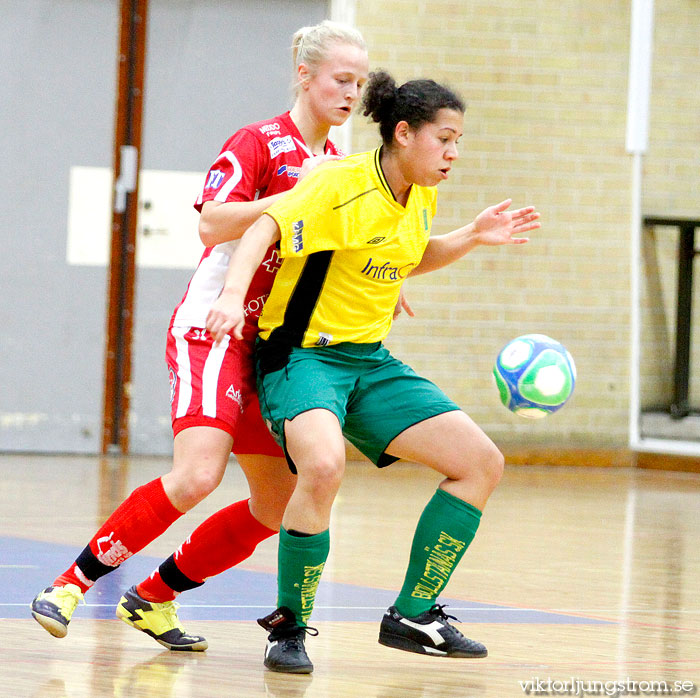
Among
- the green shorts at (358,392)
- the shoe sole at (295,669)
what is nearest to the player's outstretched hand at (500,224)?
the green shorts at (358,392)

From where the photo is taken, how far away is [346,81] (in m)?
3.41

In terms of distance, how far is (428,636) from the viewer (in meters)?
3.17

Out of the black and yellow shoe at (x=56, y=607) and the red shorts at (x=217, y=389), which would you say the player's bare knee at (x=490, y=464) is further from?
the black and yellow shoe at (x=56, y=607)

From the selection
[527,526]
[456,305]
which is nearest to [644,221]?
[456,305]

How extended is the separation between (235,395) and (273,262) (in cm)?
38

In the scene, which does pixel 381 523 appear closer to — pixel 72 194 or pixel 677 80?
pixel 72 194

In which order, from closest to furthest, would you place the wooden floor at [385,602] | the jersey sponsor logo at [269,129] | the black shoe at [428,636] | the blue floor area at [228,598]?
the wooden floor at [385,602] → the black shoe at [428,636] → the jersey sponsor logo at [269,129] → the blue floor area at [228,598]

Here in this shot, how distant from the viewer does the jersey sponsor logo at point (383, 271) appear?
3.27 m

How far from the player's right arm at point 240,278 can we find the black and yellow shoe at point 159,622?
749 millimetres

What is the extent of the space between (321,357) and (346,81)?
72 cm

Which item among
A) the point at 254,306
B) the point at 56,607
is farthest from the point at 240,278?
the point at 56,607

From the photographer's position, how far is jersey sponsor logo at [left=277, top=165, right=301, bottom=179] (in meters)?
3.38

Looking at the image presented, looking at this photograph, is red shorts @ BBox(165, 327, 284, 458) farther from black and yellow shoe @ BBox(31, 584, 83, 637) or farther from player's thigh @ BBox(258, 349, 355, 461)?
black and yellow shoe @ BBox(31, 584, 83, 637)

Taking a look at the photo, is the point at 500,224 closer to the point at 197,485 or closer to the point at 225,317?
the point at 225,317
